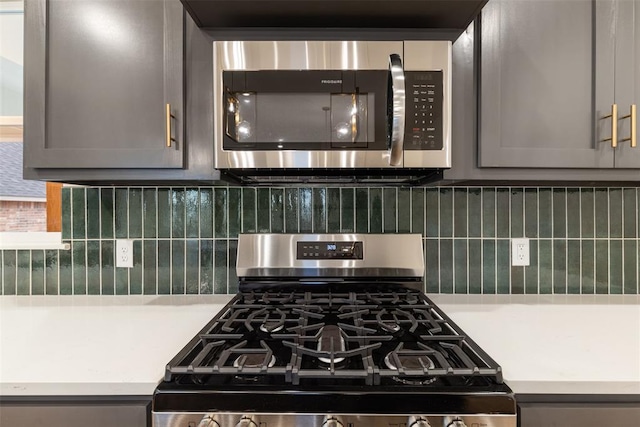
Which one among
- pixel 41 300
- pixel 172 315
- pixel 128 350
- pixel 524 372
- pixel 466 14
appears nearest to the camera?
pixel 524 372

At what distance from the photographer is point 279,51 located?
1065 mm

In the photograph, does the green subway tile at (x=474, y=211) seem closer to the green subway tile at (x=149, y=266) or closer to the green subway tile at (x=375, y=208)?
the green subway tile at (x=375, y=208)

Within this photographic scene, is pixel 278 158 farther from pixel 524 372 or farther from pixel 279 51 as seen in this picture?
pixel 524 372

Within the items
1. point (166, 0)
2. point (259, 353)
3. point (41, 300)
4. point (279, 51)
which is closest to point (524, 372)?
point (259, 353)

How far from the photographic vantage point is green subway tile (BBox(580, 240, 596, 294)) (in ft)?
4.85

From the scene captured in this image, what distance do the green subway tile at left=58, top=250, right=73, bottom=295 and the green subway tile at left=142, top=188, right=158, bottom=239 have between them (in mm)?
327

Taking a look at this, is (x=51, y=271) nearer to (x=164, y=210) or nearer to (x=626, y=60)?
(x=164, y=210)

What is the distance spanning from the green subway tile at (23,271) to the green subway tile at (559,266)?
7.07ft

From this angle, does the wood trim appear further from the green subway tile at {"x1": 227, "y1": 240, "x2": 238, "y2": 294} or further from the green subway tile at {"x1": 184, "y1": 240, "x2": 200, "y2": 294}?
the green subway tile at {"x1": 227, "y1": 240, "x2": 238, "y2": 294}

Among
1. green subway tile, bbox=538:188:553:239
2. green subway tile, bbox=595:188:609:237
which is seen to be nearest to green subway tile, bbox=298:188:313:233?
green subway tile, bbox=538:188:553:239

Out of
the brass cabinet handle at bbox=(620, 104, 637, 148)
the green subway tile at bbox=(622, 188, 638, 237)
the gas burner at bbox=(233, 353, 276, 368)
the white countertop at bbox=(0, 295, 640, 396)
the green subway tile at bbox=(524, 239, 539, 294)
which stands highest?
the brass cabinet handle at bbox=(620, 104, 637, 148)

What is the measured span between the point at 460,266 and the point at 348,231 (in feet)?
1.59

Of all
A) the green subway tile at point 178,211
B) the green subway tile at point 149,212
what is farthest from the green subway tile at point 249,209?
the green subway tile at point 149,212

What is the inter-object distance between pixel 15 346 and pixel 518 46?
5.38 feet
